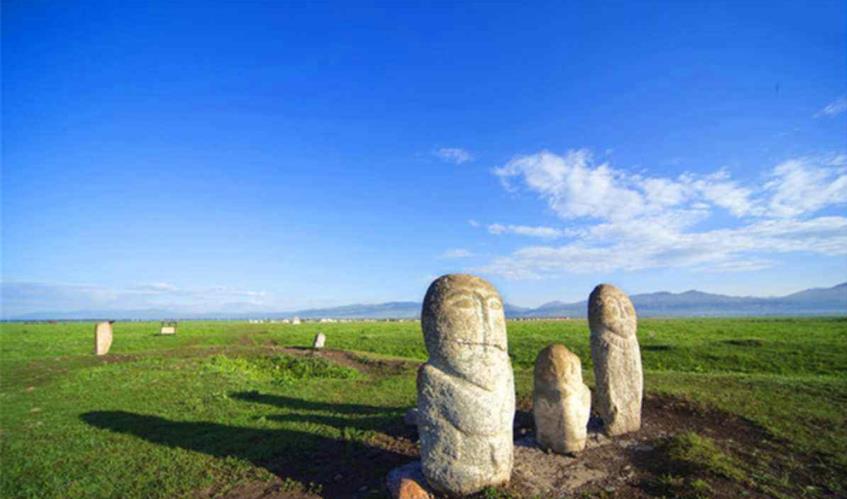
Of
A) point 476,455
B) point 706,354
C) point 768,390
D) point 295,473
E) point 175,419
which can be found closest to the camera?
point 476,455

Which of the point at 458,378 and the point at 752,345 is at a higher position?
the point at 458,378

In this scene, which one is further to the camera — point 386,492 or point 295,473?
point 295,473

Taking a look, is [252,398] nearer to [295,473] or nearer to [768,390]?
[295,473]

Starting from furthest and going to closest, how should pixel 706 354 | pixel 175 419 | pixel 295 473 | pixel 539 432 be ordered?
1. pixel 706 354
2. pixel 175 419
3. pixel 539 432
4. pixel 295 473

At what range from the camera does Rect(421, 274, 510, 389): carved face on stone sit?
834 cm

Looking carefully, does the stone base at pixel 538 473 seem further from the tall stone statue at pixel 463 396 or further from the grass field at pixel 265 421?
the grass field at pixel 265 421

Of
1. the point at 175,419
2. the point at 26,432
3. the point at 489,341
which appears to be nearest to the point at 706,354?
the point at 489,341

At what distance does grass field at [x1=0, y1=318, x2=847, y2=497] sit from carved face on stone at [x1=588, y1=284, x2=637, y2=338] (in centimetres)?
289

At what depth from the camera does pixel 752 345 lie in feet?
98.2

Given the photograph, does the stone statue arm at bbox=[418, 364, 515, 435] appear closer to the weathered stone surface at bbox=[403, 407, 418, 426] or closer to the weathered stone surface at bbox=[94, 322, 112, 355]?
the weathered stone surface at bbox=[403, 407, 418, 426]

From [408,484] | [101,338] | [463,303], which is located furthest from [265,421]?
[101,338]

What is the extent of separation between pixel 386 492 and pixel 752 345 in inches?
1220

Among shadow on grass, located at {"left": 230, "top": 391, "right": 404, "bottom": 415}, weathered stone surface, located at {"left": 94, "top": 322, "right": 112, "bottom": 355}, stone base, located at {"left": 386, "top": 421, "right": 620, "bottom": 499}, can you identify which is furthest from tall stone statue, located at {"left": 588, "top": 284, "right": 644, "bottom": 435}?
weathered stone surface, located at {"left": 94, "top": 322, "right": 112, "bottom": 355}

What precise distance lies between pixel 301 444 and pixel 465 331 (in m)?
6.23
